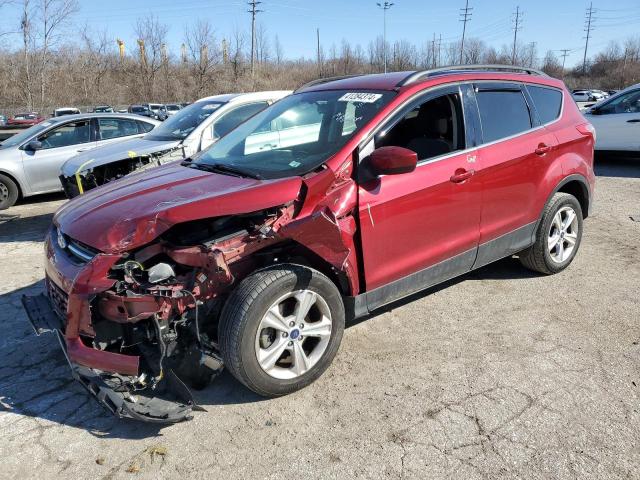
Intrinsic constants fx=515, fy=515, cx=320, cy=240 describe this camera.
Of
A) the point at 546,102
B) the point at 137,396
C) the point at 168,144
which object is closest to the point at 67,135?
the point at 168,144

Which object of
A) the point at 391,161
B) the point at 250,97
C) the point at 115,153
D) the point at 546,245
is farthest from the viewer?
the point at 250,97

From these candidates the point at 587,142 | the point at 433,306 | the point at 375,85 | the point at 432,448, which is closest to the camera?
the point at 432,448

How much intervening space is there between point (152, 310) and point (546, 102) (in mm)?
4016

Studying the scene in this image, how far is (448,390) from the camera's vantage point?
10.6ft

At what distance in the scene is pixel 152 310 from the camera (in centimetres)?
275

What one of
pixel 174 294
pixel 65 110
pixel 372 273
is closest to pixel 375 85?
pixel 372 273

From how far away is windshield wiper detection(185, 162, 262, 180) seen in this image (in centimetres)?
351

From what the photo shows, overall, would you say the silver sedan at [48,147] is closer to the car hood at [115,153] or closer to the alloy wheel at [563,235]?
the car hood at [115,153]

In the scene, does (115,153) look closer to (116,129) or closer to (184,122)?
(184,122)

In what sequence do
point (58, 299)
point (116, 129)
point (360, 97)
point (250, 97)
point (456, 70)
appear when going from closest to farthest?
point (58, 299) → point (360, 97) → point (456, 70) → point (250, 97) → point (116, 129)

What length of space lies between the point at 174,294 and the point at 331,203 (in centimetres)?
111

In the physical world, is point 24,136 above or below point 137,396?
above

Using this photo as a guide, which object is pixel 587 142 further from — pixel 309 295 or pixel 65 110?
pixel 65 110

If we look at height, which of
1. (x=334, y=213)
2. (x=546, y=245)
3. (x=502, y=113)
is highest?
(x=502, y=113)
